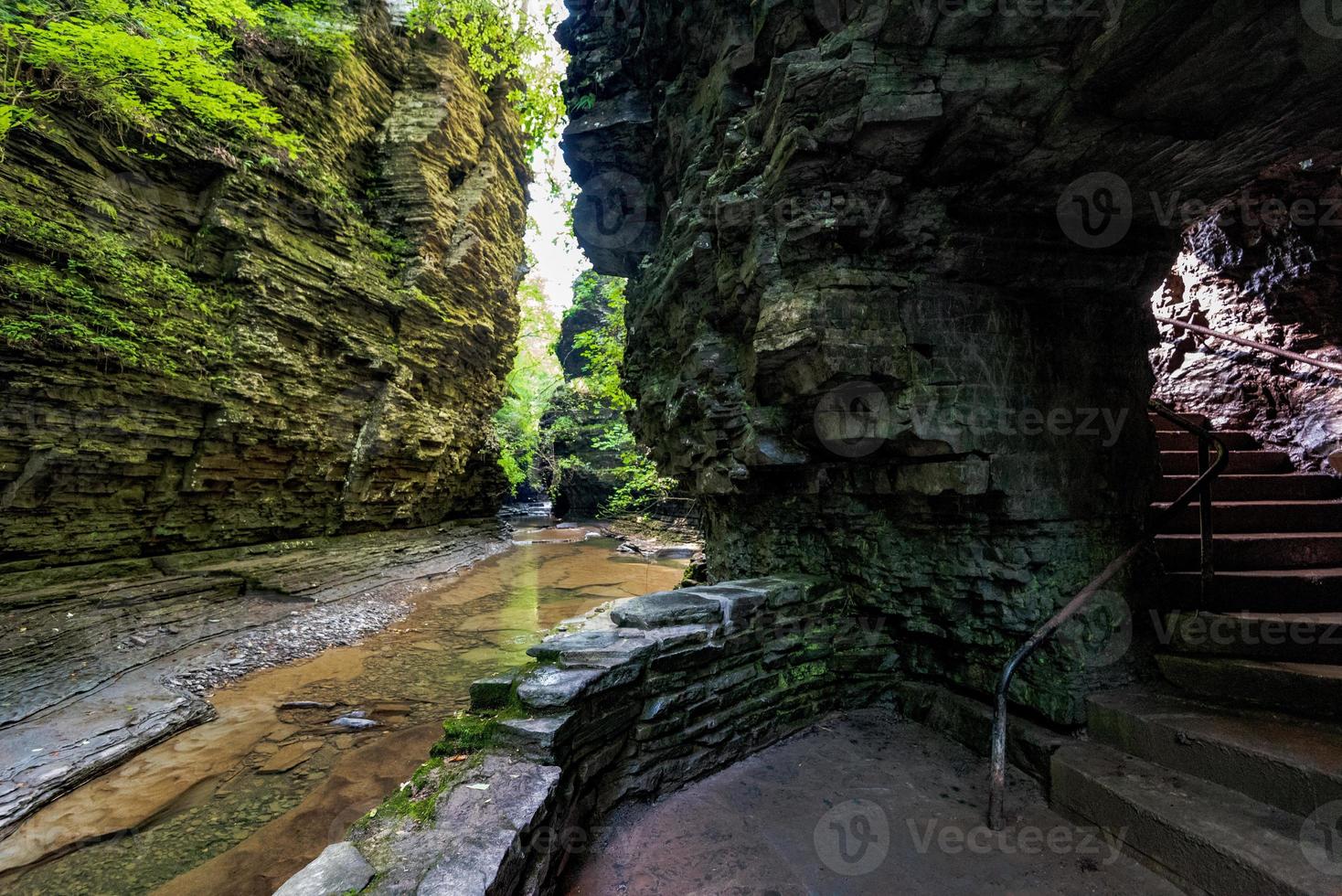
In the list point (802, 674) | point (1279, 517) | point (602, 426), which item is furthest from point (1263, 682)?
point (602, 426)

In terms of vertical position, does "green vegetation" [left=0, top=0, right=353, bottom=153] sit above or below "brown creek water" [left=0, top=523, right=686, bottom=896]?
above

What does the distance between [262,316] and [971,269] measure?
961cm

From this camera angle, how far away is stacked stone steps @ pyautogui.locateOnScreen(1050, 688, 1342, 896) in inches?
74.5

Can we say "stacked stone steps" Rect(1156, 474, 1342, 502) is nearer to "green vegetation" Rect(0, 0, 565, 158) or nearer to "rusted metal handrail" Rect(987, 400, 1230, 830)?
"rusted metal handrail" Rect(987, 400, 1230, 830)

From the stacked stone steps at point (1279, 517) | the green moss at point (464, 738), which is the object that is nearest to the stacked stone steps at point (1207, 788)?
the stacked stone steps at point (1279, 517)

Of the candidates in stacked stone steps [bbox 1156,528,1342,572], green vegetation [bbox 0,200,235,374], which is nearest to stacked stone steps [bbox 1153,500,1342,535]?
stacked stone steps [bbox 1156,528,1342,572]

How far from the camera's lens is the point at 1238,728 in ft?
7.88

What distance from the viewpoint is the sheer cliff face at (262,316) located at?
5625mm

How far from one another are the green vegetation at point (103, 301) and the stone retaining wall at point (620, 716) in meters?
7.07

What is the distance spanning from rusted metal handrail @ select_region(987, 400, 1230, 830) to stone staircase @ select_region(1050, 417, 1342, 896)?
323mm

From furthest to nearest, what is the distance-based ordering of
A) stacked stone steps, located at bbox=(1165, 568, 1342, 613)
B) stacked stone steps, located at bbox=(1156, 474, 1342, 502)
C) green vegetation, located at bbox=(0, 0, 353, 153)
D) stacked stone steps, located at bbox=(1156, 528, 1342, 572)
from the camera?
green vegetation, located at bbox=(0, 0, 353, 153) < stacked stone steps, located at bbox=(1156, 474, 1342, 502) < stacked stone steps, located at bbox=(1156, 528, 1342, 572) < stacked stone steps, located at bbox=(1165, 568, 1342, 613)

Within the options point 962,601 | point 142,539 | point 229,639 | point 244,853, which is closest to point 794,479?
point 962,601

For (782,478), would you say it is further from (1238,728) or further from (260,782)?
Result: (260,782)

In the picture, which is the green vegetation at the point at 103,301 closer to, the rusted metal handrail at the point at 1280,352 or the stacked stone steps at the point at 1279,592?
the stacked stone steps at the point at 1279,592
